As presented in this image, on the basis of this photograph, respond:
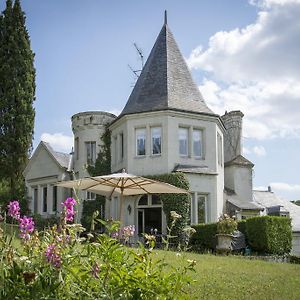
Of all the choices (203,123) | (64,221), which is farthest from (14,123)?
(64,221)

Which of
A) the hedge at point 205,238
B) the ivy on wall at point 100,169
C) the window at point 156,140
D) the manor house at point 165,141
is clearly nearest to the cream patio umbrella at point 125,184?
the hedge at point 205,238

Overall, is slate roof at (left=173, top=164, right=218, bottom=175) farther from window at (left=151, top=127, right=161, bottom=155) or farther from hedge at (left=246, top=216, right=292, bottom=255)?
hedge at (left=246, top=216, right=292, bottom=255)

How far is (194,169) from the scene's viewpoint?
84.9 feet

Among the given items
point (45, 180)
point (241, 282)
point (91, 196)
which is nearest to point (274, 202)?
point (91, 196)

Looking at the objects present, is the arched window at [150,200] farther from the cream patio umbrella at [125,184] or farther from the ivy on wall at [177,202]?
the cream patio umbrella at [125,184]

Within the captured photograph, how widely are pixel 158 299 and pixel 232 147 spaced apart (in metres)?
32.0

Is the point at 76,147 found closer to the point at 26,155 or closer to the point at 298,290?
the point at 26,155

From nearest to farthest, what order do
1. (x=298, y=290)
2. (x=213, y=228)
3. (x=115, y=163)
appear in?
(x=298, y=290) → (x=213, y=228) → (x=115, y=163)

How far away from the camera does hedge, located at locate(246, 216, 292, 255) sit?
69.3 feet

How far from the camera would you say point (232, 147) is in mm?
35312

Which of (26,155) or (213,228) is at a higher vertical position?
(26,155)

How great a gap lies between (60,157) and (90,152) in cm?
382

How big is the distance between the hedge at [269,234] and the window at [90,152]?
1240cm

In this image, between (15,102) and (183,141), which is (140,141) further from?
(15,102)
